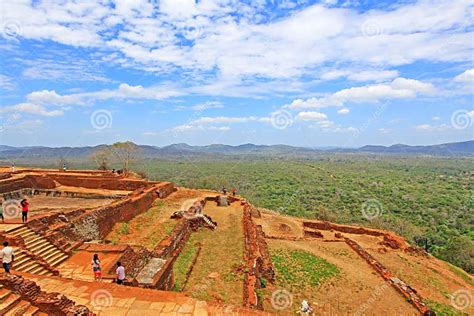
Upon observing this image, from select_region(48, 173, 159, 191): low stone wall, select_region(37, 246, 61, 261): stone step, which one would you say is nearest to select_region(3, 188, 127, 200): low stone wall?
select_region(48, 173, 159, 191): low stone wall

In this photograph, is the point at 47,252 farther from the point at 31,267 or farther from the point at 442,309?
the point at 442,309

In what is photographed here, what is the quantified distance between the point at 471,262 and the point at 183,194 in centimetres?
2346

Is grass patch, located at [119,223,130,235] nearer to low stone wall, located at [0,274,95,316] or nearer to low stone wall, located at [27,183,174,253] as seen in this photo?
low stone wall, located at [27,183,174,253]

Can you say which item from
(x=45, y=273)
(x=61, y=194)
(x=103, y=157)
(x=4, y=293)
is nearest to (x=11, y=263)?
(x=45, y=273)

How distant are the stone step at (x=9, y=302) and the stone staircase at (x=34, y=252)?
9.74 feet

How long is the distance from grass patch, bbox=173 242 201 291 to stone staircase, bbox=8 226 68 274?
385 centimetres

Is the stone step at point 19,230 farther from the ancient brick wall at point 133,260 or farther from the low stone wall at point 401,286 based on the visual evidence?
the low stone wall at point 401,286

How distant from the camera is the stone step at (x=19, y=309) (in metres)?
6.68

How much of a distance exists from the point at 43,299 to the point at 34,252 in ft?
14.8

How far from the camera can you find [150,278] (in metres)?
9.95

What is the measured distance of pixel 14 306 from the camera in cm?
695

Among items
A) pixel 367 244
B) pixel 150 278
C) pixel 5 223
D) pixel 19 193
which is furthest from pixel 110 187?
pixel 367 244

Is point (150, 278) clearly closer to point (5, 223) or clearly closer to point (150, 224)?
point (5, 223)

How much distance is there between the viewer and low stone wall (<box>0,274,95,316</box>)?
6.73 metres
